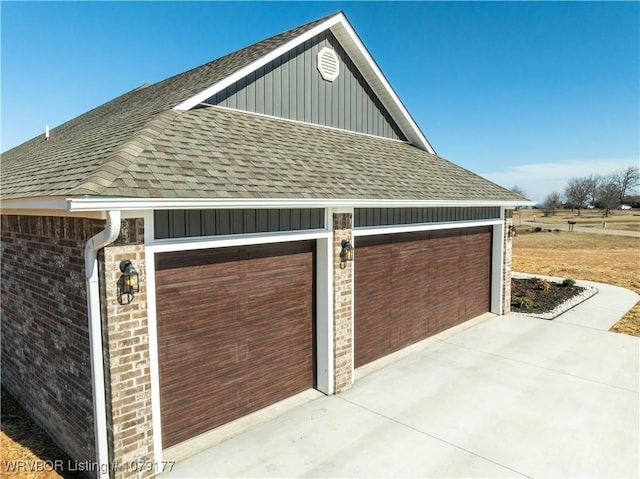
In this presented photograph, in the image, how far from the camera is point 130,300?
4.38 metres

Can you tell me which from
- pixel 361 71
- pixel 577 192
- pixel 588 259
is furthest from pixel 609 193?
pixel 361 71

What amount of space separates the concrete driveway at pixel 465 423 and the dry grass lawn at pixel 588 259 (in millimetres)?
4232

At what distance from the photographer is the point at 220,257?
548cm

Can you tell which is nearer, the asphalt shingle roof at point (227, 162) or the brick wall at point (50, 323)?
the brick wall at point (50, 323)

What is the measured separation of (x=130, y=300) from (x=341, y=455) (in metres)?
3.27

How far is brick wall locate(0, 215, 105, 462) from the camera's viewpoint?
4.60 metres

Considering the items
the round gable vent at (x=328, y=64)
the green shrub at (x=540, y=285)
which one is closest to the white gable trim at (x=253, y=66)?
the round gable vent at (x=328, y=64)

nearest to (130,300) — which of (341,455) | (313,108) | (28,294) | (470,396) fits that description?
(28,294)

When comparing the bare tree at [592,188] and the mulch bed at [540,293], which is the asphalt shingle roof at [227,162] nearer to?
the mulch bed at [540,293]

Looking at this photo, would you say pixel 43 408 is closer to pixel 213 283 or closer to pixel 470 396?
pixel 213 283

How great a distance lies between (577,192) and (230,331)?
94029 millimetres

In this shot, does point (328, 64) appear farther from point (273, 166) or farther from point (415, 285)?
point (415, 285)

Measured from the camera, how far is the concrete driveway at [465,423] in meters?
4.89

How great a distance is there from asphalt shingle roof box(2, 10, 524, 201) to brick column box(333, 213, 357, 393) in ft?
1.96
